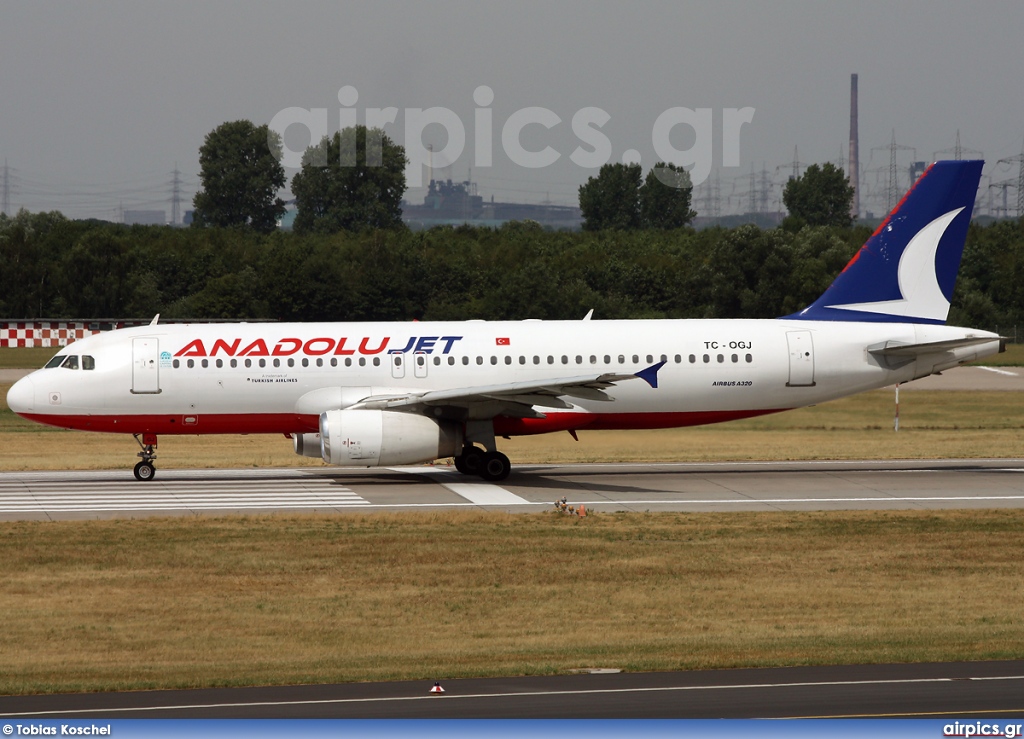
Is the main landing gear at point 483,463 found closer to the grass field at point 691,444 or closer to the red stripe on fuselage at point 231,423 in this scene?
the red stripe on fuselage at point 231,423

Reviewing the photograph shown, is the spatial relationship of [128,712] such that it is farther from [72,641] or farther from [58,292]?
[58,292]

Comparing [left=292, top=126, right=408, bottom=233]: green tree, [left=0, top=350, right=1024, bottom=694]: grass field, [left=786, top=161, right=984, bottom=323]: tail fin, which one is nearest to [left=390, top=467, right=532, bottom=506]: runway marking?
[left=0, top=350, right=1024, bottom=694]: grass field

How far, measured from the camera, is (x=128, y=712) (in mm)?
12469

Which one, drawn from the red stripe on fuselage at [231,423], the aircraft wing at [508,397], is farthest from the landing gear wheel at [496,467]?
the aircraft wing at [508,397]

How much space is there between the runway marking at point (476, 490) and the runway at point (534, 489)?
2 centimetres

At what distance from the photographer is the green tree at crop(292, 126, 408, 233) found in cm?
14012

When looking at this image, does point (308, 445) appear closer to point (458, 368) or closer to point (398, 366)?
point (398, 366)

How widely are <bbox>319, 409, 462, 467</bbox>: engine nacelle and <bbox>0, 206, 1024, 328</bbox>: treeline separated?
5029 centimetres

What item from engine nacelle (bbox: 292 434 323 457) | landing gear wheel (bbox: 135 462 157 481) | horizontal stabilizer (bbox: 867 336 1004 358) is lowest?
landing gear wheel (bbox: 135 462 157 481)

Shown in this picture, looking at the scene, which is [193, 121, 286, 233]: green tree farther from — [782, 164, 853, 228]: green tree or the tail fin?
the tail fin

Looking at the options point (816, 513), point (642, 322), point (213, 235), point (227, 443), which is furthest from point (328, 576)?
point (213, 235)

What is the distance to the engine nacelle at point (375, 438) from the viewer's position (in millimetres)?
29281

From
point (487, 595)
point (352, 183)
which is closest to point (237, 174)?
point (352, 183)

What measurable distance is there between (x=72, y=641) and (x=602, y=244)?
92335 mm
